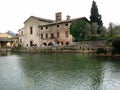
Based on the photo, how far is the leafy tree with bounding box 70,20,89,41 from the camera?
154ft

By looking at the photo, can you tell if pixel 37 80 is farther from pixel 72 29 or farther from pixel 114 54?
pixel 72 29

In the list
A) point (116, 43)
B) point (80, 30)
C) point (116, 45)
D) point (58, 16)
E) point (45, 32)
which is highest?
point (58, 16)

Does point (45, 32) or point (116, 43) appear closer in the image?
point (116, 43)

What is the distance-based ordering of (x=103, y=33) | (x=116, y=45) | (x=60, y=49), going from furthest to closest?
(x=60, y=49) < (x=103, y=33) < (x=116, y=45)

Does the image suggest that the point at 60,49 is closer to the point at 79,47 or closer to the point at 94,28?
the point at 79,47

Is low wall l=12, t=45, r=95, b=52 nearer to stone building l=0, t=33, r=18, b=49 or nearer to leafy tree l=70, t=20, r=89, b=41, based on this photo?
leafy tree l=70, t=20, r=89, b=41

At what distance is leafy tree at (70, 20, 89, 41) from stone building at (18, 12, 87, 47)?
9.24 feet

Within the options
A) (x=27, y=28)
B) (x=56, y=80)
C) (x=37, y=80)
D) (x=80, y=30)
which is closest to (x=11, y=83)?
(x=37, y=80)

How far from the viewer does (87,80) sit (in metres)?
15.0

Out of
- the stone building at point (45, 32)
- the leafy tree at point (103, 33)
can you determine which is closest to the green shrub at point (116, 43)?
the leafy tree at point (103, 33)

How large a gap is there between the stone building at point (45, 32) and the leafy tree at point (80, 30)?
2816 millimetres

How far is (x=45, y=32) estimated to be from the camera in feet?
193

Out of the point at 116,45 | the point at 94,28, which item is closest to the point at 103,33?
the point at 94,28

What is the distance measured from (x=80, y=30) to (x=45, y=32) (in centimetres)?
1477
